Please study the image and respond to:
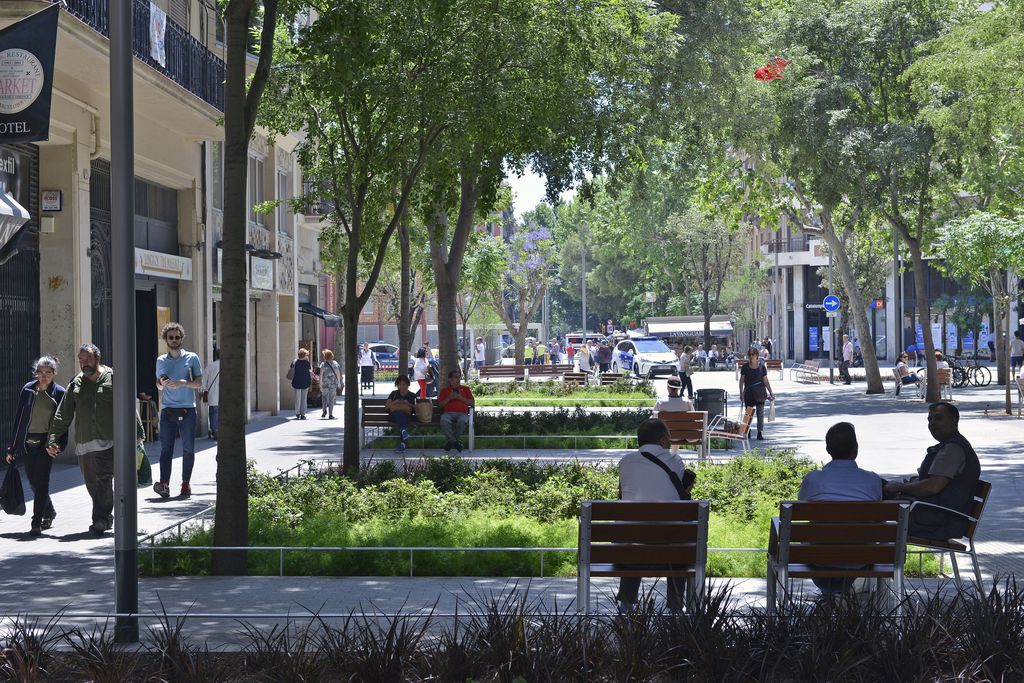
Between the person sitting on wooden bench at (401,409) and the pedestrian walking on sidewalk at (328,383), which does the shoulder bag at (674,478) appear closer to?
the person sitting on wooden bench at (401,409)

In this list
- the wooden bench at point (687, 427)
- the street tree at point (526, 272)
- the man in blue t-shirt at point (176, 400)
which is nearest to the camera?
the man in blue t-shirt at point (176, 400)

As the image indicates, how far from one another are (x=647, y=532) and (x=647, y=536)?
0.02m

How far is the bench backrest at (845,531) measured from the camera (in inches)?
296

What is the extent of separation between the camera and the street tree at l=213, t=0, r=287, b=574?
380 inches

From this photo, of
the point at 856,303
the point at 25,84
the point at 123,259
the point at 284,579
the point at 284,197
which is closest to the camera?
the point at 123,259

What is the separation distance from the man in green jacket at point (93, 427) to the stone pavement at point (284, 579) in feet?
1.15

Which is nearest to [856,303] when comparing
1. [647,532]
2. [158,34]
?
[158,34]

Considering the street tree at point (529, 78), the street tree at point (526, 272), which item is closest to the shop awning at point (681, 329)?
the street tree at point (526, 272)

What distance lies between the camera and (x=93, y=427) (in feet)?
39.1

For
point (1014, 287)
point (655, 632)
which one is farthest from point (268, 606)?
point (1014, 287)

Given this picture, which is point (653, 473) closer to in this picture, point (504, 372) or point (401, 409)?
point (401, 409)

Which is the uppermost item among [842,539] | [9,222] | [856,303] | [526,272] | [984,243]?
[526,272]

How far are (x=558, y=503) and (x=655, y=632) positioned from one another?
6530 millimetres

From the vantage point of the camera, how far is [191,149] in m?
25.0
